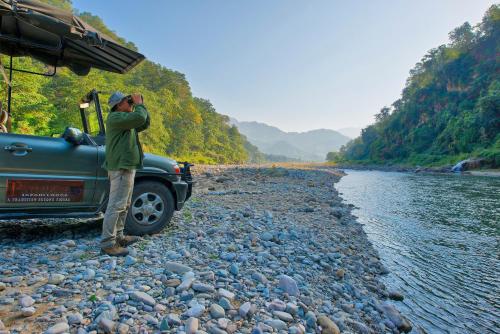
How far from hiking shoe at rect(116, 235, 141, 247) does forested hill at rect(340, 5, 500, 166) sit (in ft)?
191

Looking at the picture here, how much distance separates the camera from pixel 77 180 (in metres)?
4.73

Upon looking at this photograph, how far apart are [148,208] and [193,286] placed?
7.42 feet

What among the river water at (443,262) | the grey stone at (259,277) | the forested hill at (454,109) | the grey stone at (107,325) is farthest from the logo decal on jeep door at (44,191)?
the forested hill at (454,109)

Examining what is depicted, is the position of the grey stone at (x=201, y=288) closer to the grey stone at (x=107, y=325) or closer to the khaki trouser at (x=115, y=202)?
the grey stone at (x=107, y=325)

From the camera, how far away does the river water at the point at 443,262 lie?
472cm

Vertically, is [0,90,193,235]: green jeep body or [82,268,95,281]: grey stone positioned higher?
[0,90,193,235]: green jeep body

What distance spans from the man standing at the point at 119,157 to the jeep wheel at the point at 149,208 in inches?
29.6

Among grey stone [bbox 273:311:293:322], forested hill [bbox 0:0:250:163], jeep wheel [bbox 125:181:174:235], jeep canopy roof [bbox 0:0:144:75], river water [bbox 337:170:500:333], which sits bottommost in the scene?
river water [bbox 337:170:500:333]

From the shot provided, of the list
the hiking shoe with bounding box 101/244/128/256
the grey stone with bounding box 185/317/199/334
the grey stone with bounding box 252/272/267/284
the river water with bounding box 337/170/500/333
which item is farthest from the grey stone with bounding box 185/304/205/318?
the river water with bounding box 337/170/500/333

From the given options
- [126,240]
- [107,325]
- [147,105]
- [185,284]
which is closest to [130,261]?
[126,240]

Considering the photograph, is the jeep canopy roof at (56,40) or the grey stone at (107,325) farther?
the jeep canopy roof at (56,40)

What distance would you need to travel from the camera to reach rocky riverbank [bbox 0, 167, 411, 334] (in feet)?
9.13

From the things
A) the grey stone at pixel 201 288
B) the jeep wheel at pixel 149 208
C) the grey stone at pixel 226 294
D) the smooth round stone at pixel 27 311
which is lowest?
the grey stone at pixel 226 294

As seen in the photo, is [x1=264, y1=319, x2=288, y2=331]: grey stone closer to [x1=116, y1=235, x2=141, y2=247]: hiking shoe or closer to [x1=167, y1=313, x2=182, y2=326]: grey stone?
[x1=167, y1=313, x2=182, y2=326]: grey stone
